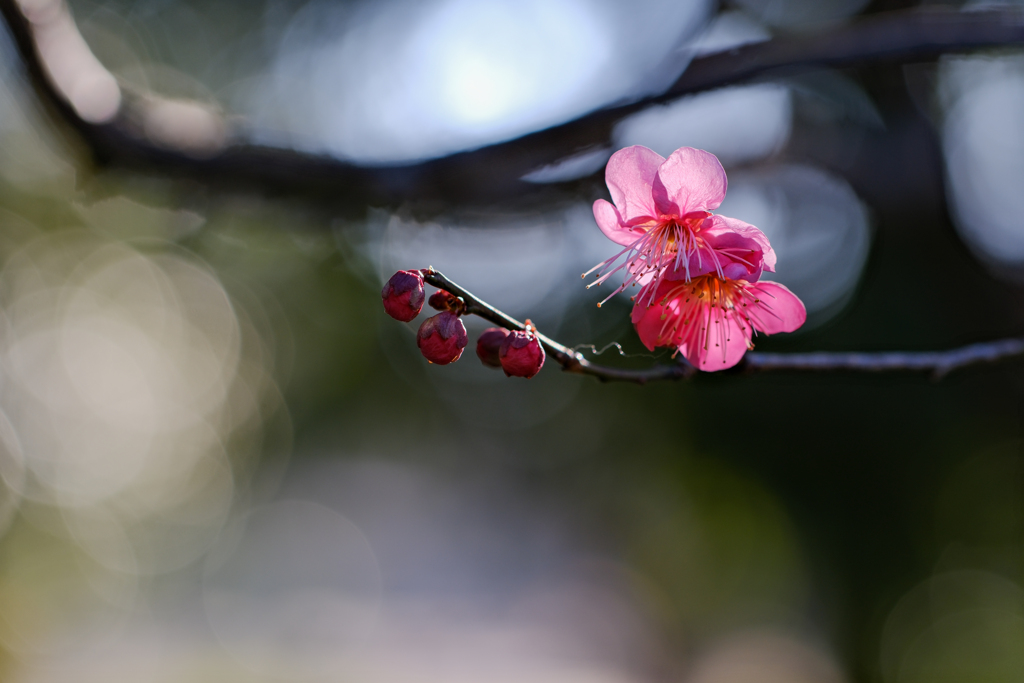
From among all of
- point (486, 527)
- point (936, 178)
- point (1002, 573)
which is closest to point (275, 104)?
point (936, 178)

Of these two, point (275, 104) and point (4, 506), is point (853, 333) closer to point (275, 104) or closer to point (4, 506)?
point (275, 104)

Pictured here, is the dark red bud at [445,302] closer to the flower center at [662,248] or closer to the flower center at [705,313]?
the flower center at [662,248]

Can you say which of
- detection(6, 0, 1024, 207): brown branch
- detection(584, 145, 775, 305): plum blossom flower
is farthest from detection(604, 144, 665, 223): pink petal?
detection(6, 0, 1024, 207): brown branch

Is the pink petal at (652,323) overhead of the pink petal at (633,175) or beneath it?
beneath

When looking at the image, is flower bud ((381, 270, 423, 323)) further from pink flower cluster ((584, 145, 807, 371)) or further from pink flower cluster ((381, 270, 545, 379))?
pink flower cluster ((584, 145, 807, 371))

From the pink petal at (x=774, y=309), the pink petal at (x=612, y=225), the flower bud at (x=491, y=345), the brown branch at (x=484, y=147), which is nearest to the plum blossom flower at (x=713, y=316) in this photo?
the pink petal at (x=774, y=309)

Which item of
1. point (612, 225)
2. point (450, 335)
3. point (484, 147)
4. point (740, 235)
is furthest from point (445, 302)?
point (484, 147)
